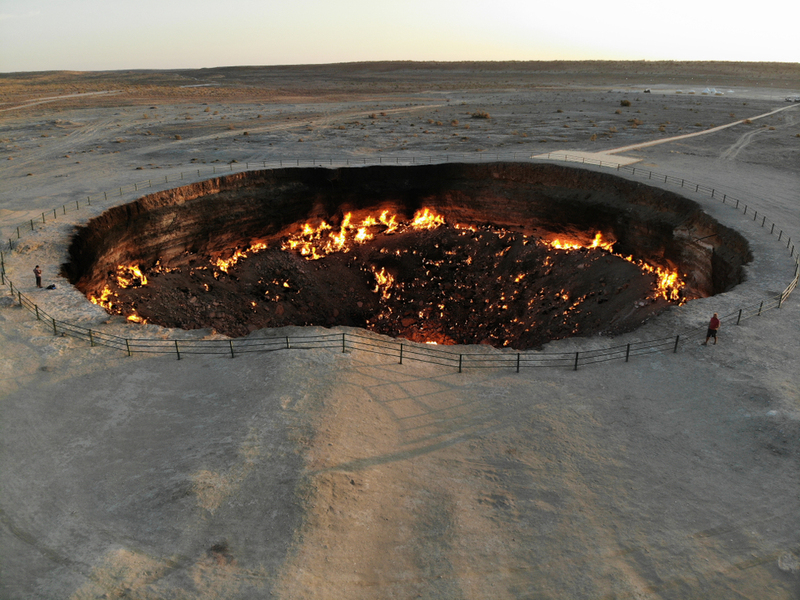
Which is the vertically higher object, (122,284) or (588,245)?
(588,245)

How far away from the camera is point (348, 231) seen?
37.4 metres

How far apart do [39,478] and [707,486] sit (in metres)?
13.1

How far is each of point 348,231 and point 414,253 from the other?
513 centimetres

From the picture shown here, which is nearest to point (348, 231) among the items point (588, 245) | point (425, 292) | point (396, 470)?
point (425, 292)

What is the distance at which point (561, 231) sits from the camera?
34.6 metres

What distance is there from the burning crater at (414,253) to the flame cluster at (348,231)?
0.10m

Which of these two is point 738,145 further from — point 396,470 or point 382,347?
point 396,470

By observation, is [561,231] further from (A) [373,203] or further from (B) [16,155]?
(B) [16,155]

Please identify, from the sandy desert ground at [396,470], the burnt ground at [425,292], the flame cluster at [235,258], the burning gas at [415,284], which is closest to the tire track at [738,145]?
the burning gas at [415,284]

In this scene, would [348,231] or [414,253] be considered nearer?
[414,253]

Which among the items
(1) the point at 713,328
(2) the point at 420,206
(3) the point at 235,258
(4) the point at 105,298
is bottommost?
(3) the point at 235,258

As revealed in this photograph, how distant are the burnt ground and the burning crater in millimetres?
97

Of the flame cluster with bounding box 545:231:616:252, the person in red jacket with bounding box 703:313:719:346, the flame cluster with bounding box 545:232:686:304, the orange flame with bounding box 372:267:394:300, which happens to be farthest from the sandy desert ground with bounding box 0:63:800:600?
the orange flame with bounding box 372:267:394:300

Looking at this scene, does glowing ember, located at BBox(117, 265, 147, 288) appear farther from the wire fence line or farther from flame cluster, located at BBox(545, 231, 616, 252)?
flame cluster, located at BBox(545, 231, 616, 252)
